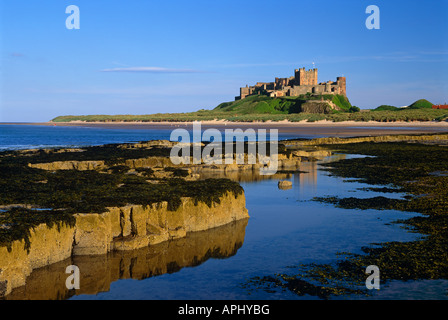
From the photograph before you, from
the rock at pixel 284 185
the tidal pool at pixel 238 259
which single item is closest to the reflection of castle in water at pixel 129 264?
the tidal pool at pixel 238 259

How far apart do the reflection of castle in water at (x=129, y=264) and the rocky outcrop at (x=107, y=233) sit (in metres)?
0.22

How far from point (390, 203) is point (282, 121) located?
134898 mm

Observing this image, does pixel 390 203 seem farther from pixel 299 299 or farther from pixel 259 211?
pixel 299 299

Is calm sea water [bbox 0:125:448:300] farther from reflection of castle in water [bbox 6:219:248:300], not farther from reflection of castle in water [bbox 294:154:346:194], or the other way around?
reflection of castle in water [bbox 294:154:346:194]

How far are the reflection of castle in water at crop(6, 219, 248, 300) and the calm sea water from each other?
0.9 inches

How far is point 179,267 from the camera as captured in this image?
44.0 feet

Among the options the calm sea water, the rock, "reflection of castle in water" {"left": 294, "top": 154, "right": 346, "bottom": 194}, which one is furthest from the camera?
"reflection of castle in water" {"left": 294, "top": 154, "right": 346, "bottom": 194}

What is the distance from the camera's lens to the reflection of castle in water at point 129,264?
11507mm

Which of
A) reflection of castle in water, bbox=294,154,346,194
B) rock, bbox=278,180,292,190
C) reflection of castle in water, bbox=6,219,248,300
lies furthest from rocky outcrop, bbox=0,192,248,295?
reflection of castle in water, bbox=294,154,346,194

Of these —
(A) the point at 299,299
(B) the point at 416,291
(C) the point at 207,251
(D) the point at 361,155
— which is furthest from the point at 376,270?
(D) the point at 361,155

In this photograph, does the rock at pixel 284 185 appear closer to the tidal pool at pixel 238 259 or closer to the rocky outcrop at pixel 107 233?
the tidal pool at pixel 238 259

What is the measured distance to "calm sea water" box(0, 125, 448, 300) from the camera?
37.4 ft
